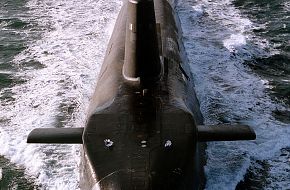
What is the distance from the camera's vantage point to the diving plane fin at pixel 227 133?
13594mm

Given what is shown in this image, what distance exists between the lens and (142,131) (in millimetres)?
13250

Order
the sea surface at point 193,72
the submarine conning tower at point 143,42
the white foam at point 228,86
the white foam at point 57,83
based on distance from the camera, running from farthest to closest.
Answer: the white foam at point 57,83 < the white foam at point 228,86 < the sea surface at point 193,72 < the submarine conning tower at point 143,42

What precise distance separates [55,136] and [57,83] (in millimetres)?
9818

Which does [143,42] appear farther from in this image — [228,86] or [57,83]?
[57,83]

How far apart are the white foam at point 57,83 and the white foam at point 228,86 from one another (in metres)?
5.20

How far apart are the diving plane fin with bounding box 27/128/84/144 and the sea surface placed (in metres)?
2.91

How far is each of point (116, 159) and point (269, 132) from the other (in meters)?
8.74

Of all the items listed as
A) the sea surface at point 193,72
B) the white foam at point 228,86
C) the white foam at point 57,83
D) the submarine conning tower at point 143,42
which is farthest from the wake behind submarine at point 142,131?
the white foam at point 57,83

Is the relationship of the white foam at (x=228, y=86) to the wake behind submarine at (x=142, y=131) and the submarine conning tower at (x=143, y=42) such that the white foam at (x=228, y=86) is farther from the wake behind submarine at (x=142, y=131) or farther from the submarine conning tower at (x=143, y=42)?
the submarine conning tower at (x=143, y=42)

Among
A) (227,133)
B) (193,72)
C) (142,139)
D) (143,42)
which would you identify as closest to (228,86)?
(193,72)

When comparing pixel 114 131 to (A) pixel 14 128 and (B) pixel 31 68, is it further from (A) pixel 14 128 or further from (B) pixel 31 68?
(B) pixel 31 68

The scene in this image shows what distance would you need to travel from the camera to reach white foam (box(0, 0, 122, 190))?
17.6 metres

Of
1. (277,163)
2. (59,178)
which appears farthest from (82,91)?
(277,163)

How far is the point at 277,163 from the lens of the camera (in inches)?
682
